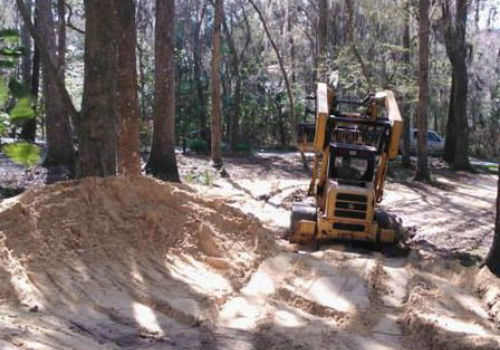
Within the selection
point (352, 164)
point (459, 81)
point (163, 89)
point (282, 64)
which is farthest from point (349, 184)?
point (459, 81)

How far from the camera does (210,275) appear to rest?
788 cm

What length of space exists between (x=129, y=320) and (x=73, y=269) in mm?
1175

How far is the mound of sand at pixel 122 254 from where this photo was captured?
6051 mm

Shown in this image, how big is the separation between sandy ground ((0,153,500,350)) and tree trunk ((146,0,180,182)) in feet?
23.6

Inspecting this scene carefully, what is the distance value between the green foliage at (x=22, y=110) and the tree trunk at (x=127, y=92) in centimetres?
744

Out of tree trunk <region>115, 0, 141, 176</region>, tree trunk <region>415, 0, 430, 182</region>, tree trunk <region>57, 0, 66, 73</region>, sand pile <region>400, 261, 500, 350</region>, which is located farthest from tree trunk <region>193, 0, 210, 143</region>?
sand pile <region>400, 261, 500, 350</region>

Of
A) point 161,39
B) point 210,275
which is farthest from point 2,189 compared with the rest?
point 210,275

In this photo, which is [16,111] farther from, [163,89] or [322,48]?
[322,48]

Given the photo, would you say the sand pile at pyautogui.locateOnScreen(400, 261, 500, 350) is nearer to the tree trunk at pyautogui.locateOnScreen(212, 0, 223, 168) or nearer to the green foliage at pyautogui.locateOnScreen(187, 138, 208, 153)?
the tree trunk at pyautogui.locateOnScreen(212, 0, 223, 168)

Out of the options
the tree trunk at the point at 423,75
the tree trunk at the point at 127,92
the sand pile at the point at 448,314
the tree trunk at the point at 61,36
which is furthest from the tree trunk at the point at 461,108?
the sand pile at the point at 448,314

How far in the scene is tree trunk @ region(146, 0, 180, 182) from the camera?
669 inches

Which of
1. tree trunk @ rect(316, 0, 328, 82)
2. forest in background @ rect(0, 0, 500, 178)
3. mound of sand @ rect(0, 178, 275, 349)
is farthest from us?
tree trunk @ rect(316, 0, 328, 82)

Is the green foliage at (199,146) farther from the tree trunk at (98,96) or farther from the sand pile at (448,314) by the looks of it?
the sand pile at (448,314)

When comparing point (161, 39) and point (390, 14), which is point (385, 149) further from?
point (390, 14)
